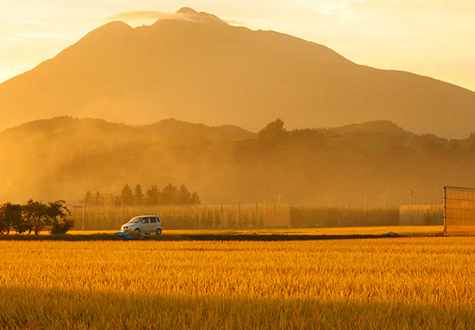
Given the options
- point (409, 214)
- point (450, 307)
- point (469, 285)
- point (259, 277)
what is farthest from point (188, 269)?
point (409, 214)

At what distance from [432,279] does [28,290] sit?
8018mm

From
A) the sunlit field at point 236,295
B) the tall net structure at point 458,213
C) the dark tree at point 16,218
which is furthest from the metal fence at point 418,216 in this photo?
the sunlit field at point 236,295

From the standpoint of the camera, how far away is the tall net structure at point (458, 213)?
169 ft

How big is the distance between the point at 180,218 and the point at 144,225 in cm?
3559

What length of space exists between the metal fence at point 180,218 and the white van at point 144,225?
25.8 metres

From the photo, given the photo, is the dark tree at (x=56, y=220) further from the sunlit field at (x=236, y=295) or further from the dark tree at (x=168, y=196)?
the dark tree at (x=168, y=196)

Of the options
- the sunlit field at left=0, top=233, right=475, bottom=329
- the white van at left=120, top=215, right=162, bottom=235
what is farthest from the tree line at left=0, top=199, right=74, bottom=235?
the sunlit field at left=0, top=233, right=475, bottom=329

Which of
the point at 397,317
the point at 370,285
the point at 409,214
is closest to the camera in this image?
the point at 397,317

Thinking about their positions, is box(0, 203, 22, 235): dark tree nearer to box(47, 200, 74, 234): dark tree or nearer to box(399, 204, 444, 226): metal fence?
box(47, 200, 74, 234): dark tree

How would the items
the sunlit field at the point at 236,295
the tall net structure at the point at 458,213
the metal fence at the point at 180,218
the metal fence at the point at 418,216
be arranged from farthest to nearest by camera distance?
the metal fence at the point at 418,216 < the metal fence at the point at 180,218 < the tall net structure at the point at 458,213 < the sunlit field at the point at 236,295

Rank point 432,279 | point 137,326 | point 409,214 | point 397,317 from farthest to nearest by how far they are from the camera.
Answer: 1. point 409,214
2. point 432,279
3. point 397,317
4. point 137,326

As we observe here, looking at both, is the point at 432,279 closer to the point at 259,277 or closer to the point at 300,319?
the point at 259,277

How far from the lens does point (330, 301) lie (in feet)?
38.1

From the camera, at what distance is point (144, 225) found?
181 feet
